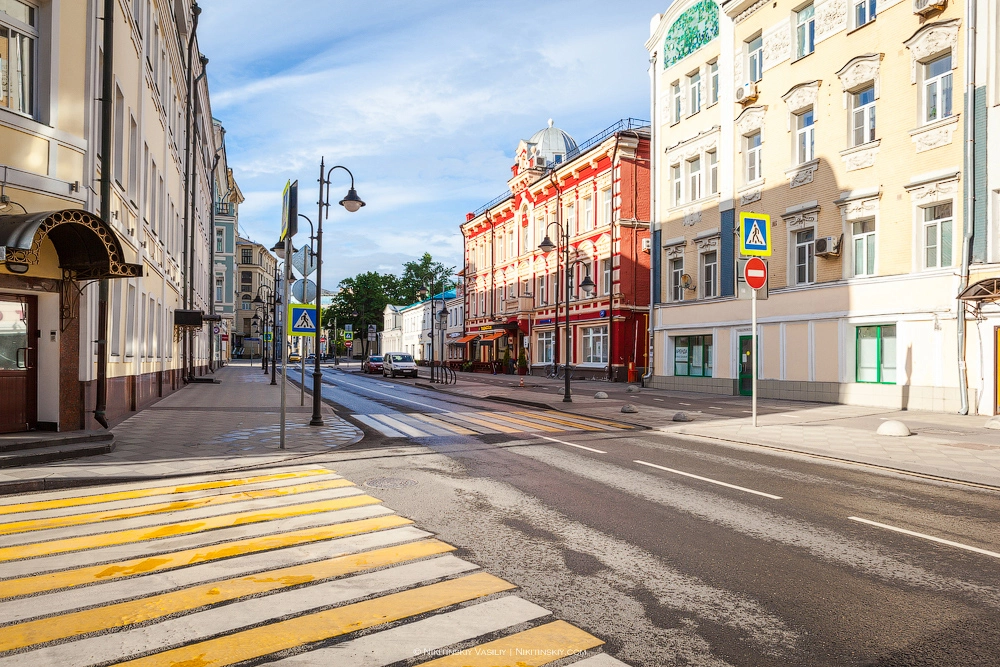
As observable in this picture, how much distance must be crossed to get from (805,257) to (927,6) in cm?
815

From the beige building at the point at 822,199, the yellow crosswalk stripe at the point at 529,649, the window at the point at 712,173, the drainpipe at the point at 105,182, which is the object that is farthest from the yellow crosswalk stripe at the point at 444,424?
the window at the point at 712,173

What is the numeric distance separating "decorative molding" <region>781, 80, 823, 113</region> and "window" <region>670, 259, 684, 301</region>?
8420 millimetres

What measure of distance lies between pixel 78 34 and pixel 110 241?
4020 mm

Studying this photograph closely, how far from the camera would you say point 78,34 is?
37.8ft

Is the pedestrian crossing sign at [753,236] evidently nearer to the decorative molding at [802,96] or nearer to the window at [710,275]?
the decorative molding at [802,96]

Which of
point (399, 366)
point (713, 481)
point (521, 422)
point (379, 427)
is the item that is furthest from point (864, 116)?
point (399, 366)

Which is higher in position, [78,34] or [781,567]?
[78,34]

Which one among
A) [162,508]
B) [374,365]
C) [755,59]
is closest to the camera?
[162,508]

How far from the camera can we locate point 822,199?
22.3m

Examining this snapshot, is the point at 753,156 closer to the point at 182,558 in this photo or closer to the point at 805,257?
the point at 805,257

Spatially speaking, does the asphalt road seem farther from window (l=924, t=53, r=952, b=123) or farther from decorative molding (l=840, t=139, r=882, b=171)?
decorative molding (l=840, t=139, r=882, b=171)

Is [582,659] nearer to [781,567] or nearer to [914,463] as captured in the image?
[781,567]

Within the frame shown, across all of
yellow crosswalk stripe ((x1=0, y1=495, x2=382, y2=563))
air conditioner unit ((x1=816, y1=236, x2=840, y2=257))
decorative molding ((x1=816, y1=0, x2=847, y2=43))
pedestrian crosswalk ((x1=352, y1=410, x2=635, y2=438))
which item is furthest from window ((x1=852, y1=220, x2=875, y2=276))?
yellow crosswalk stripe ((x1=0, y1=495, x2=382, y2=563))

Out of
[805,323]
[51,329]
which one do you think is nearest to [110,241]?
[51,329]
